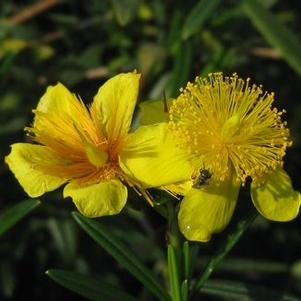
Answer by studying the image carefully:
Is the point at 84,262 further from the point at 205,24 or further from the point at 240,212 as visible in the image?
the point at 205,24

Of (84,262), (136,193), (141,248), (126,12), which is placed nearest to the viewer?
(136,193)

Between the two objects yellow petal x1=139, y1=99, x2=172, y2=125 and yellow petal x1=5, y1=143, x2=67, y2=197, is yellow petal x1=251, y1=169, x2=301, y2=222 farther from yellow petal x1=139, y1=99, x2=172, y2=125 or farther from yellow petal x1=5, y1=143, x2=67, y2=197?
yellow petal x1=5, y1=143, x2=67, y2=197

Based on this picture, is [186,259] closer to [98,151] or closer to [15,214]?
[98,151]

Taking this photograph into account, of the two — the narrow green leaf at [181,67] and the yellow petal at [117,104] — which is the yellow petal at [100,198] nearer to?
the yellow petal at [117,104]

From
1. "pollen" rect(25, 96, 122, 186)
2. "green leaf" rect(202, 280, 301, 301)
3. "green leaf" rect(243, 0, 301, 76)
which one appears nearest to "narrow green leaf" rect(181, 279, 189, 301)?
"pollen" rect(25, 96, 122, 186)

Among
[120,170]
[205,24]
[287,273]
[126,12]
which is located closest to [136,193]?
[120,170]

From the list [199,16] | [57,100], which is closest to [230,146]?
[57,100]
